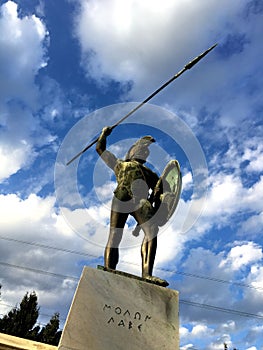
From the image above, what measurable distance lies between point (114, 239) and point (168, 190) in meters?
1.46

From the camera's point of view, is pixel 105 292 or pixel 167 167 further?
pixel 167 167

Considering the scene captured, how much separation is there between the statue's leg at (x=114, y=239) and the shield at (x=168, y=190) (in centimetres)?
72

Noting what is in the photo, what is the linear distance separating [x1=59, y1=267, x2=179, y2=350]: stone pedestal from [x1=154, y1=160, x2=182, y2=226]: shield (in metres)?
1.48

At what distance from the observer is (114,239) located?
6359mm

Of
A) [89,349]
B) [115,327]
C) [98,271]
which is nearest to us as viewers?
[89,349]

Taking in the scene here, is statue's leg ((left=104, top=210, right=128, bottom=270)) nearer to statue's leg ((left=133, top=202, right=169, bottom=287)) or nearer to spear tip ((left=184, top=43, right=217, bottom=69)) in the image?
statue's leg ((left=133, top=202, right=169, bottom=287))

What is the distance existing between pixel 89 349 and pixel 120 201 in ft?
8.95

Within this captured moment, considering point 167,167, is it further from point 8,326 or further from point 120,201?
point 8,326

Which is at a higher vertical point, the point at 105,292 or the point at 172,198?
the point at 172,198

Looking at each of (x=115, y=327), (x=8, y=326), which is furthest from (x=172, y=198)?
(x=8, y=326)

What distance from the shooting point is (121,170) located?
6.98 metres

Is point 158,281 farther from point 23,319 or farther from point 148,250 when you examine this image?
point 23,319

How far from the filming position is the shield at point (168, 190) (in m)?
6.70

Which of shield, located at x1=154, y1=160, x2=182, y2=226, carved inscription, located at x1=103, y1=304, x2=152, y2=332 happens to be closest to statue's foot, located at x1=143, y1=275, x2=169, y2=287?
carved inscription, located at x1=103, y1=304, x2=152, y2=332
